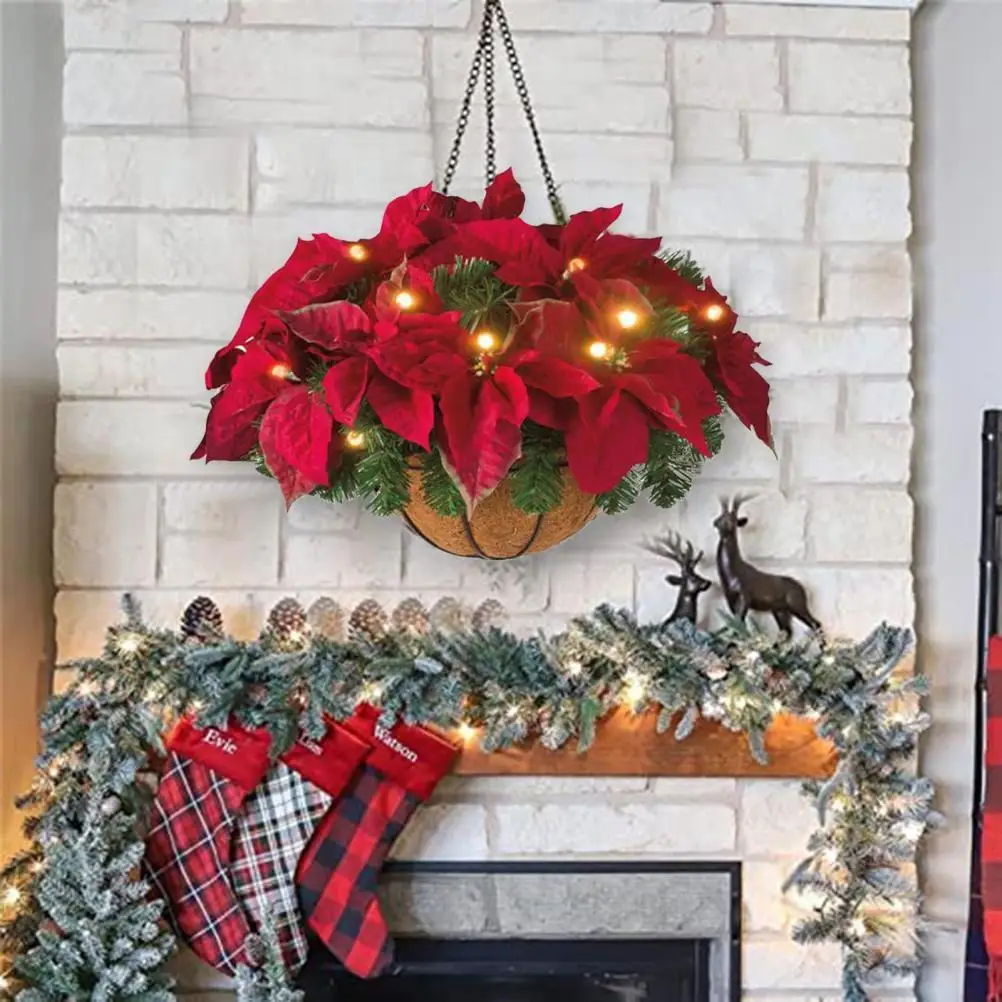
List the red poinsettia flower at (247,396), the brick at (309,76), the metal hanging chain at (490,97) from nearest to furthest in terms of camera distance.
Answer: the red poinsettia flower at (247,396) < the metal hanging chain at (490,97) < the brick at (309,76)

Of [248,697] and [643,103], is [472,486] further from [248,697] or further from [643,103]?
[643,103]

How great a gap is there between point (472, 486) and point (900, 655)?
909 millimetres

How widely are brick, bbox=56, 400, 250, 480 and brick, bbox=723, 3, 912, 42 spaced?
107 cm

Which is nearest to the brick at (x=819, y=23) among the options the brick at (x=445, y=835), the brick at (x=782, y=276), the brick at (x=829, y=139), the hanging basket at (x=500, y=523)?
the brick at (x=829, y=139)

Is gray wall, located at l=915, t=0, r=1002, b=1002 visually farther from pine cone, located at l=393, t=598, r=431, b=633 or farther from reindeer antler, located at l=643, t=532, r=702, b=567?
pine cone, located at l=393, t=598, r=431, b=633

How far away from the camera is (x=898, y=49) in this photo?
6.02 ft

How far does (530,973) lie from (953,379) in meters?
1.16

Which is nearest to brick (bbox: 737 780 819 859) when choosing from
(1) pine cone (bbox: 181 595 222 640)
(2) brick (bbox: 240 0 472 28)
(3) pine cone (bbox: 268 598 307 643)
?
(3) pine cone (bbox: 268 598 307 643)

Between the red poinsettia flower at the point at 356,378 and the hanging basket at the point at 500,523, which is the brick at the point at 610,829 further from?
the red poinsettia flower at the point at 356,378

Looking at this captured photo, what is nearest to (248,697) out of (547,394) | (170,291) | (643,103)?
(170,291)

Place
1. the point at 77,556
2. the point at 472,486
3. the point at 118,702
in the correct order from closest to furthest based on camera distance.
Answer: the point at 472,486, the point at 118,702, the point at 77,556

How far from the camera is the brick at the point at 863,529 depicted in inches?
71.3

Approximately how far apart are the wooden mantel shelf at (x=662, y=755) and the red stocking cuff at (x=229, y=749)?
29cm

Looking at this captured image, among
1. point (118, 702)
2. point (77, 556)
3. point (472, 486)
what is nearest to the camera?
point (472, 486)
